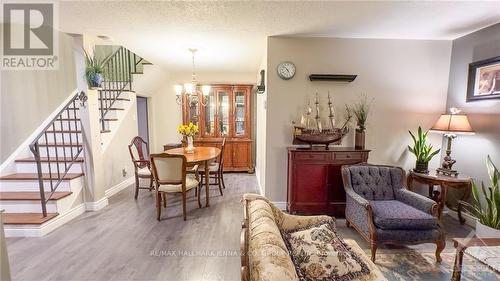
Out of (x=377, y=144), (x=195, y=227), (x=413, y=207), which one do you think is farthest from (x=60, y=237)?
(x=377, y=144)

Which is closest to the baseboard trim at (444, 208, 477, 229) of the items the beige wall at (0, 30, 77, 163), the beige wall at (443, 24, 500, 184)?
the beige wall at (443, 24, 500, 184)

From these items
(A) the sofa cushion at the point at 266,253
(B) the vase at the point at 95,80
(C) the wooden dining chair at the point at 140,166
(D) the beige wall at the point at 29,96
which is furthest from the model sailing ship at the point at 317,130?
(D) the beige wall at the point at 29,96

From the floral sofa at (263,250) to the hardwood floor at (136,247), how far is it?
36.7 inches

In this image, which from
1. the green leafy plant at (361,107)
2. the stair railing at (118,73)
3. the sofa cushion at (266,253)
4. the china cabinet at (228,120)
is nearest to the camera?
the sofa cushion at (266,253)

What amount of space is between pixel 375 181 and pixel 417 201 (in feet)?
1.46

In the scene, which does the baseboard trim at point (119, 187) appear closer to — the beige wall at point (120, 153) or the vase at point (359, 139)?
the beige wall at point (120, 153)

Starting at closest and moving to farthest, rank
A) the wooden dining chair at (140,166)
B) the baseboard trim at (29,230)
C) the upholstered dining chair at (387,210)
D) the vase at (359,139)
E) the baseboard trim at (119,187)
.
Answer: the upholstered dining chair at (387,210), the baseboard trim at (29,230), the vase at (359,139), the wooden dining chair at (140,166), the baseboard trim at (119,187)

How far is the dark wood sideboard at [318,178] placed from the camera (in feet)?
9.91

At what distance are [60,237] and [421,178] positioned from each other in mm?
4417

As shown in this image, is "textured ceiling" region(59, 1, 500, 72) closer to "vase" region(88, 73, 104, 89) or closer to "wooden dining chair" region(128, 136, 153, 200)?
"vase" region(88, 73, 104, 89)

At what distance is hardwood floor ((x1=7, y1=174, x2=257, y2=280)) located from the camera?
205 centimetres

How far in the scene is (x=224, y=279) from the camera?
1.98 m

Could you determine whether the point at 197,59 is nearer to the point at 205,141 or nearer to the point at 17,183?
the point at 205,141

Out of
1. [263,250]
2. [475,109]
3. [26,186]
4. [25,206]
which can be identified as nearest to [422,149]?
[475,109]
